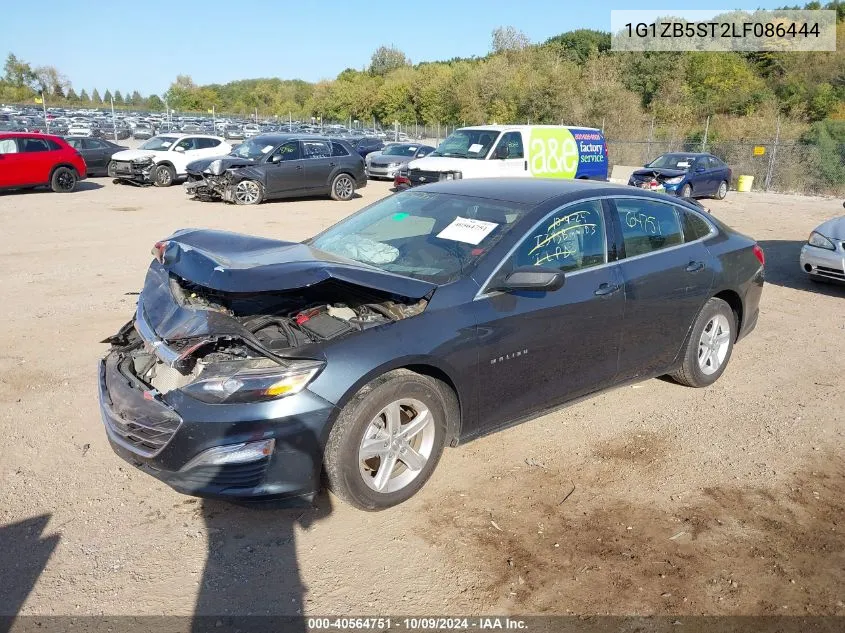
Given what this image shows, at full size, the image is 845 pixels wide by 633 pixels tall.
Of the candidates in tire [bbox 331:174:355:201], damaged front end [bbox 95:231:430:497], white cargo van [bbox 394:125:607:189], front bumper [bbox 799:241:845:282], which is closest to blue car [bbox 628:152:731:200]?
white cargo van [bbox 394:125:607:189]

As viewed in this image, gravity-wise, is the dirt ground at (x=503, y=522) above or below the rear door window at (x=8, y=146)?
below

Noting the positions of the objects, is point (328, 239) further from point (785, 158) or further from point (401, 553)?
point (785, 158)

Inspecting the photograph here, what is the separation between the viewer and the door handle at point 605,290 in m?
4.25

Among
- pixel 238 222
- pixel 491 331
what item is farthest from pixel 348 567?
pixel 238 222

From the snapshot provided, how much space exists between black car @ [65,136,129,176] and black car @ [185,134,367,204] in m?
7.07

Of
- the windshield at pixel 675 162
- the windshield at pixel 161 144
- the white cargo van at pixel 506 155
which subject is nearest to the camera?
the white cargo van at pixel 506 155

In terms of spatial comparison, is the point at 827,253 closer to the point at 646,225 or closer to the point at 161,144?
the point at 646,225

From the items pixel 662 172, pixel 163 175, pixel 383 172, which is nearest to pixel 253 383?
pixel 662 172

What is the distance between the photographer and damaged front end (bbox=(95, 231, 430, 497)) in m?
3.11

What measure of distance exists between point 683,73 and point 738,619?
180 ft

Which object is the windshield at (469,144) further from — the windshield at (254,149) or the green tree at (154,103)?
the green tree at (154,103)

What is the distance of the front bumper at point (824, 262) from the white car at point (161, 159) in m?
16.9

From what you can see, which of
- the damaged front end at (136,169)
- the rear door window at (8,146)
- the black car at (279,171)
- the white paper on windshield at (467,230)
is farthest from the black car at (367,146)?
the white paper on windshield at (467,230)

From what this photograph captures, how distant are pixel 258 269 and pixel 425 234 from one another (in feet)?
4.14
